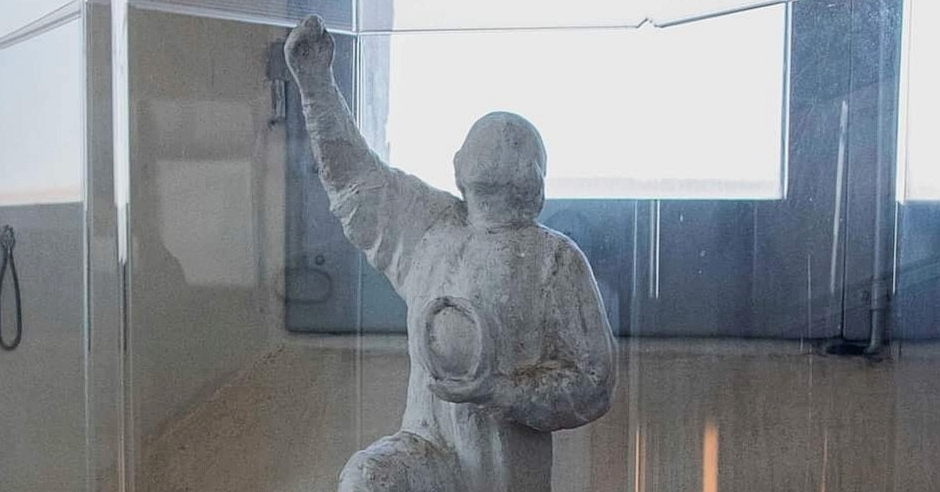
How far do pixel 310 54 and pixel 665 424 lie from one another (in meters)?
0.70

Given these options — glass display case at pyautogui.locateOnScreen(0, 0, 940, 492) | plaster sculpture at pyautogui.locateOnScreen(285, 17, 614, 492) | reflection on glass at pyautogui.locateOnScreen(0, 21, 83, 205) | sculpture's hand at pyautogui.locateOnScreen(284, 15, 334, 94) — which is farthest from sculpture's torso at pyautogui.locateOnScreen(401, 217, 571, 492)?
reflection on glass at pyautogui.locateOnScreen(0, 21, 83, 205)

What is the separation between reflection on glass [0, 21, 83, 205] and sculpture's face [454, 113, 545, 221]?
1.99ft

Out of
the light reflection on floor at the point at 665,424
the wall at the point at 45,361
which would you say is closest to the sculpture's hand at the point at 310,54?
the light reflection on floor at the point at 665,424

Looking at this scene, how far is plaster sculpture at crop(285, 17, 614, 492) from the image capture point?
3.05ft

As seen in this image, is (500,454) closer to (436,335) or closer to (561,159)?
(436,335)

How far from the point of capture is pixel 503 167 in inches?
37.9

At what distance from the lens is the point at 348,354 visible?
137cm

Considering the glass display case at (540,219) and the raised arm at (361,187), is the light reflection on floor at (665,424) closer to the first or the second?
the glass display case at (540,219)

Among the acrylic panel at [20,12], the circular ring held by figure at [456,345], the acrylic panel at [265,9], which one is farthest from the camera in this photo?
the acrylic panel at [20,12]

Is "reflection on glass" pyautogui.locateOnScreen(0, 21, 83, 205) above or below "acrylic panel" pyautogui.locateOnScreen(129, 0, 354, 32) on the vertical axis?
below

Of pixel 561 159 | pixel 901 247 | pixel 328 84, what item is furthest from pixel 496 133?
pixel 901 247

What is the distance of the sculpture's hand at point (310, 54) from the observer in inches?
38.2

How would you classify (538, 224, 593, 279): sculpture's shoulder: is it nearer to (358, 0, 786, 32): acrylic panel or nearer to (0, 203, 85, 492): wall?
(358, 0, 786, 32): acrylic panel

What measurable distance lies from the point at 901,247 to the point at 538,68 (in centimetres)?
49
